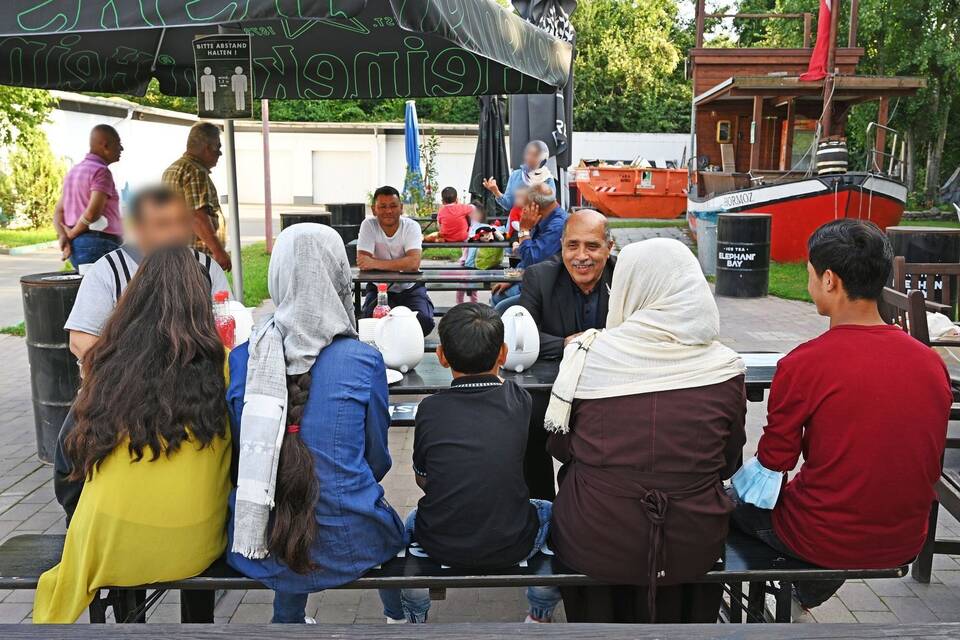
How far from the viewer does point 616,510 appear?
239 cm

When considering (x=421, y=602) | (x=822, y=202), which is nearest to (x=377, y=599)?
(x=421, y=602)

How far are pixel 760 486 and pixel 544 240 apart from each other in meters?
3.49

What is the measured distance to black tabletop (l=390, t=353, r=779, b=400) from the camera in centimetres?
339

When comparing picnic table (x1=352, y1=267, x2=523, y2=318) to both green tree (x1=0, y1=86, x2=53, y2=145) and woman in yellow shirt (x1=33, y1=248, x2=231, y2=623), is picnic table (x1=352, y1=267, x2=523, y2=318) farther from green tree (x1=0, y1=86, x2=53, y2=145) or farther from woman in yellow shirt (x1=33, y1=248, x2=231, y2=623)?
green tree (x1=0, y1=86, x2=53, y2=145)

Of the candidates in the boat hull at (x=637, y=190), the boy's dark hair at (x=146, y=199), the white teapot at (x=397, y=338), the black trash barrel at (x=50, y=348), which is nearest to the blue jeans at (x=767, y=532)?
the white teapot at (x=397, y=338)

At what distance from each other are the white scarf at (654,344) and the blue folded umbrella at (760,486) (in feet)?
1.42

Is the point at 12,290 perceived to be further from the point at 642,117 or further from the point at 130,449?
the point at 642,117

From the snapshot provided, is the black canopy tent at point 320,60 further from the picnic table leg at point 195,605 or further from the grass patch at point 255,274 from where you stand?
the picnic table leg at point 195,605

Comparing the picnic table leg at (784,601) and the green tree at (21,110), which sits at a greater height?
the green tree at (21,110)

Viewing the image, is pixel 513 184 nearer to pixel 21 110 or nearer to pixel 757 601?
pixel 757 601

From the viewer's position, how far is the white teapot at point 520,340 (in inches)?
137

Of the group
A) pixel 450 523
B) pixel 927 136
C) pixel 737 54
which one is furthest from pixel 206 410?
pixel 927 136

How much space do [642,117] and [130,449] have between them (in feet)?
114

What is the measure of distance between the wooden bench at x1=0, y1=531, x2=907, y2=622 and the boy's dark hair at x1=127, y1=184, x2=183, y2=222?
1.37 meters
